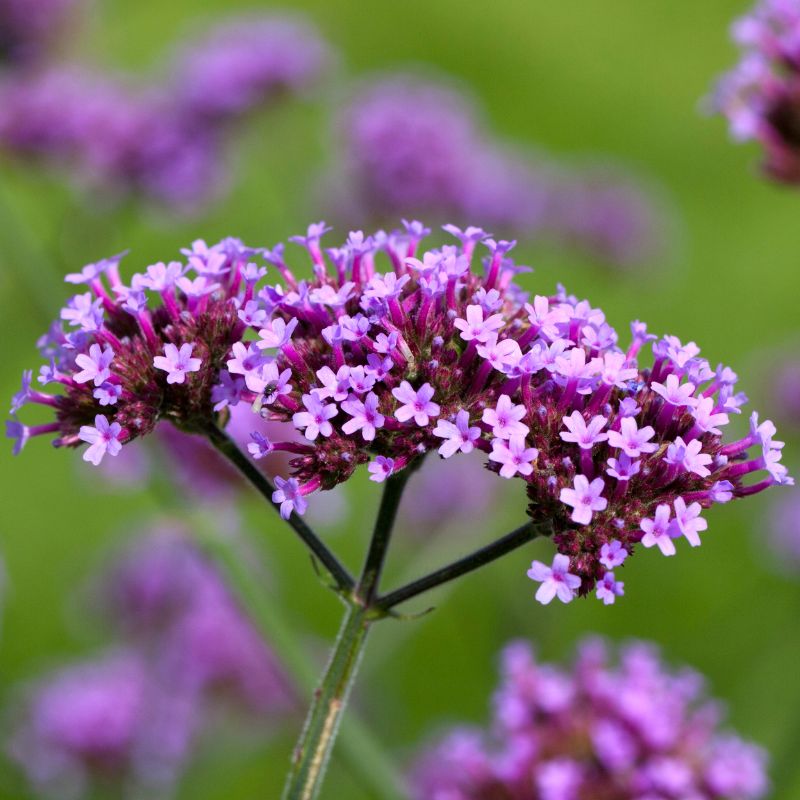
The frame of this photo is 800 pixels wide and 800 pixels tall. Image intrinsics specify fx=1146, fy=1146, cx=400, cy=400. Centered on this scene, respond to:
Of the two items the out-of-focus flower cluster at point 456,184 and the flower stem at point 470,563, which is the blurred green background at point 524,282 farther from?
the flower stem at point 470,563

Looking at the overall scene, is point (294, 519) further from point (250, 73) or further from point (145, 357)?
point (250, 73)

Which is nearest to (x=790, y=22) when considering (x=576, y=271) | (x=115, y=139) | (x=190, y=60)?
(x=115, y=139)

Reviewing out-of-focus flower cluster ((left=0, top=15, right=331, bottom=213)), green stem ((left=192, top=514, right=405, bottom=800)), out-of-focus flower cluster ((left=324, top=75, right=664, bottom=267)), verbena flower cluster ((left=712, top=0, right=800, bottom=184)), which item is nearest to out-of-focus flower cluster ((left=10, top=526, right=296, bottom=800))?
green stem ((left=192, top=514, right=405, bottom=800))

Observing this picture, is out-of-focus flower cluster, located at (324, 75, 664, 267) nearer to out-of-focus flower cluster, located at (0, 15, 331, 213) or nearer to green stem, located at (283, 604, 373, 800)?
out-of-focus flower cluster, located at (0, 15, 331, 213)

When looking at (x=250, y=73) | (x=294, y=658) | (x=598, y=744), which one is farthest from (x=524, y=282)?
(x=598, y=744)

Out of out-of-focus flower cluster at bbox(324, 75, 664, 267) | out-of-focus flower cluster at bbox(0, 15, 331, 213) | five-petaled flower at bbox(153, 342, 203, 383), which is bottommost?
five-petaled flower at bbox(153, 342, 203, 383)
